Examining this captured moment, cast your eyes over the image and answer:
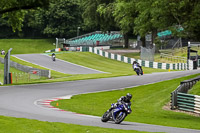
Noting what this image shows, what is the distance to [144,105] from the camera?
2255cm

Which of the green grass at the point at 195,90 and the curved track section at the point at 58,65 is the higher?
the green grass at the point at 195,90

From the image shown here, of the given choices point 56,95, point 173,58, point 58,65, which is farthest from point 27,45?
point 56,95

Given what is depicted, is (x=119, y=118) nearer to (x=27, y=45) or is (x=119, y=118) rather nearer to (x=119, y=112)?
(x=119, y=112)

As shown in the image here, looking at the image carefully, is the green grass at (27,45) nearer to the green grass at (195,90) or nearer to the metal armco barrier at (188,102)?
the green grass at (195,90)

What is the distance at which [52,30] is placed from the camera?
103000 millimetres

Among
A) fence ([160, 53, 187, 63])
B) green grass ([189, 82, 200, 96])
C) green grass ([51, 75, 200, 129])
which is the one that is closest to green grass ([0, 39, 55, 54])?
fence ([160, 53, 187, 63])

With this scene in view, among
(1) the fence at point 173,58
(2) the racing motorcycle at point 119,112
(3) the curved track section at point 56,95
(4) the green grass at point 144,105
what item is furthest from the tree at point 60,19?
(2) the racing motorcycle at point 119,112

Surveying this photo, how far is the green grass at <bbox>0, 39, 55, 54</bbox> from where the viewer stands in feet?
312

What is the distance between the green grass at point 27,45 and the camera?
9512cm

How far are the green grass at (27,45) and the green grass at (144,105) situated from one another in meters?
68.0

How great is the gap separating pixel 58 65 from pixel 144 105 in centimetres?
3551

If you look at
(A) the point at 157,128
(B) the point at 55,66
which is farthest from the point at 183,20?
(B) the point at 55,66

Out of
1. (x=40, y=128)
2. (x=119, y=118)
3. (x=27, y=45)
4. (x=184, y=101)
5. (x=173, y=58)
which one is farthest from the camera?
(x=27, y=45)

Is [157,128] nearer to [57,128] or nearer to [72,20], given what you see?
[57,128]
